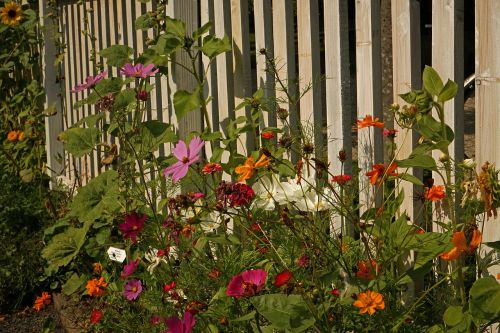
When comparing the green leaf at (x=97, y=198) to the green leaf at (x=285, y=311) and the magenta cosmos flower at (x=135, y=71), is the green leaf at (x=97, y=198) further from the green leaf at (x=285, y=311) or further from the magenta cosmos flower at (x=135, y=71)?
the green leaf at (x=285, y=311)

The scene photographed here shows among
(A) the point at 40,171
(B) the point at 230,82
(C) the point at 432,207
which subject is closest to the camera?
(C) the point at 432,207

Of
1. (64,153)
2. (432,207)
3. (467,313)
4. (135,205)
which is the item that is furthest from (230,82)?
(64,153)

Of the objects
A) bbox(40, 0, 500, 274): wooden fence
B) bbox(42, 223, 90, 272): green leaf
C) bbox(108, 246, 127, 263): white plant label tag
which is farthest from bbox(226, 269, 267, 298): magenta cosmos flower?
bbox(42, 223, 90, 272): green leaf

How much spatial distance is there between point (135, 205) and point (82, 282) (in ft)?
1.82

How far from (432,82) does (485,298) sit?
0.64 meters

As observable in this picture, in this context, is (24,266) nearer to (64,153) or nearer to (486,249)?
(64,153)

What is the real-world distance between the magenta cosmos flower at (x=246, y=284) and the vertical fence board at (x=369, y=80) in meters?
0.96

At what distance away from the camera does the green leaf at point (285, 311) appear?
2072mm

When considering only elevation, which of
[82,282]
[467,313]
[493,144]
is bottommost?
[82,282]

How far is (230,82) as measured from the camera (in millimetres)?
3906

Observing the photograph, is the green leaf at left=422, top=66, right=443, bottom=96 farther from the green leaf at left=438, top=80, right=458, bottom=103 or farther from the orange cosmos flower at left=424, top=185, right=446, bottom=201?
the orange cosmos flower at left=424, top=185, right=446, bottom=201

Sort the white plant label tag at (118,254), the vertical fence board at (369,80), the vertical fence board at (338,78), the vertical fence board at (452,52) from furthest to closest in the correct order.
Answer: the white plant label tag at (118,254) → the vertical fence board at (338,78) → the vertical fence board at (369,80) → the vertical fence board at (452,52)

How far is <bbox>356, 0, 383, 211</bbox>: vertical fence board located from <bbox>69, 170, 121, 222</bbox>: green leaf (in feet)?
3.62

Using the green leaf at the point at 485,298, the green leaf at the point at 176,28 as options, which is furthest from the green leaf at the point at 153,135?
the green leaf at the point at 485,298
